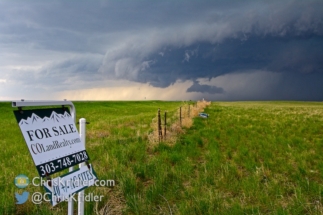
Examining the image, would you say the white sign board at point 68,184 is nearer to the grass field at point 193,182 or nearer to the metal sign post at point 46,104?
the metal sign post at point 46,104

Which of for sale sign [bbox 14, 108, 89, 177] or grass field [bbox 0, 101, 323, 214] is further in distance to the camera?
grass field [bbox 0, 101, 323, 214]

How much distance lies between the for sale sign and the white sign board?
0.13 metres

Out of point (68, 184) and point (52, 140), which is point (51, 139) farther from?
point (68, 184)

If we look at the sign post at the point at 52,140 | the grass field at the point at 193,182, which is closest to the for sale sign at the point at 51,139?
the sign post at the point at 52,140

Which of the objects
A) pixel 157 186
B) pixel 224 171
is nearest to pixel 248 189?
pixel 224 171

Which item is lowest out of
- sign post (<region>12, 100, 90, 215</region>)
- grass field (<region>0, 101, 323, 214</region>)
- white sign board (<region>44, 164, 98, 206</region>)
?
grass field (<region>0, 101, 323, 214</region>)

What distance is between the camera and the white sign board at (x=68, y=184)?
321 centimetres

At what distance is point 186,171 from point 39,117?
4.54 meters

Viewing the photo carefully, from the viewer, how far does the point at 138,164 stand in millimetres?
7262

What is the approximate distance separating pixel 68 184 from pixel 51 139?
24.7 inches

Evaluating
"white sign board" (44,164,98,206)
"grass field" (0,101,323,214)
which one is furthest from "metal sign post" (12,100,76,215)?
"grass field" (0,101,323,214)

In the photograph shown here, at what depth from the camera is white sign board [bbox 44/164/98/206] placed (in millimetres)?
3211

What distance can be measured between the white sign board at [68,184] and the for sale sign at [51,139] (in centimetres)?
13

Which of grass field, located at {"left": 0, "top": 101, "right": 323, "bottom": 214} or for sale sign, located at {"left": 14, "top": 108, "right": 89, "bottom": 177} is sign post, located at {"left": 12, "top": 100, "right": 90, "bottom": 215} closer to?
for sale sign, located at {"left": 14, "top": 108, "right": 89, "bottom": 177}
